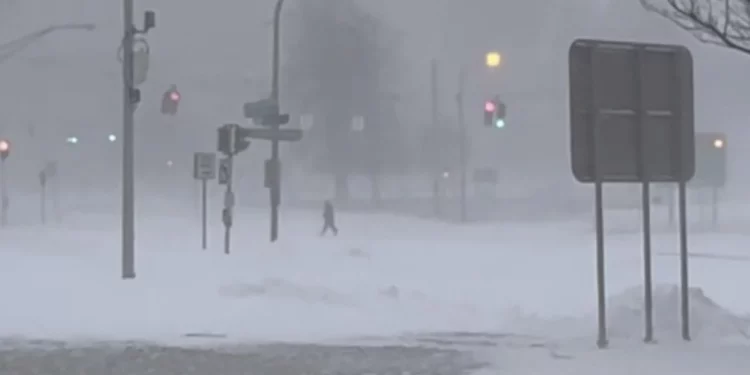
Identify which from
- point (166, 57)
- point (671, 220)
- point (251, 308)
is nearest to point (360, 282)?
point (251, 308)

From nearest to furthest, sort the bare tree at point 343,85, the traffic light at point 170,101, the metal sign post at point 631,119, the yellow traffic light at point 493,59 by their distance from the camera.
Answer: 1. the metal sign post at point 631,119
2. the traffic light at point 170,101
3. the yellow traffic light at point 493,59
4. the bare tree at point 343,85

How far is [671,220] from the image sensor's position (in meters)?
53.5

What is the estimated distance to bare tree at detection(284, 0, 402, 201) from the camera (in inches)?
3041

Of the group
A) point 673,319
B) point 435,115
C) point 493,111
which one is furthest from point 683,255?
point 435,115

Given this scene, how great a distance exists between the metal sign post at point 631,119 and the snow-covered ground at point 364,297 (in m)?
1.69

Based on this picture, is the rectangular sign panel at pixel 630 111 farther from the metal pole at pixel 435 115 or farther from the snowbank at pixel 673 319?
the metal pole at pixel 435 115

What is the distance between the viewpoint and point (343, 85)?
254ft

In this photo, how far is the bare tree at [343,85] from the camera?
7725 centimetres

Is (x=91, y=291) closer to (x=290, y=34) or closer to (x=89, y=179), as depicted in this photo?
(x=290, y=34)

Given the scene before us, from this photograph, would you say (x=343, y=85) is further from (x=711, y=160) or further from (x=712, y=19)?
(x=712, y=19)

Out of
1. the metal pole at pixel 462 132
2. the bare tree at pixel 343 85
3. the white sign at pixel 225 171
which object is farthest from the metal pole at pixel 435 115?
the white sign at pixel 225 171

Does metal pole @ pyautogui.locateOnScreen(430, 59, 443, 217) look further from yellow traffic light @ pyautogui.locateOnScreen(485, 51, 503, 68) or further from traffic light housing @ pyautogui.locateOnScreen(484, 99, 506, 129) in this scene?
yellow traffic light @ pyautogui.locateOnScreen(485, 51, 503, 68)

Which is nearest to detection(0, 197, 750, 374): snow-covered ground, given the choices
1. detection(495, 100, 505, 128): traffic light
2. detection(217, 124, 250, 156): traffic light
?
detection(217, 124, 250, 156): traffic light

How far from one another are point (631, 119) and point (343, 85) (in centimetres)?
6499
